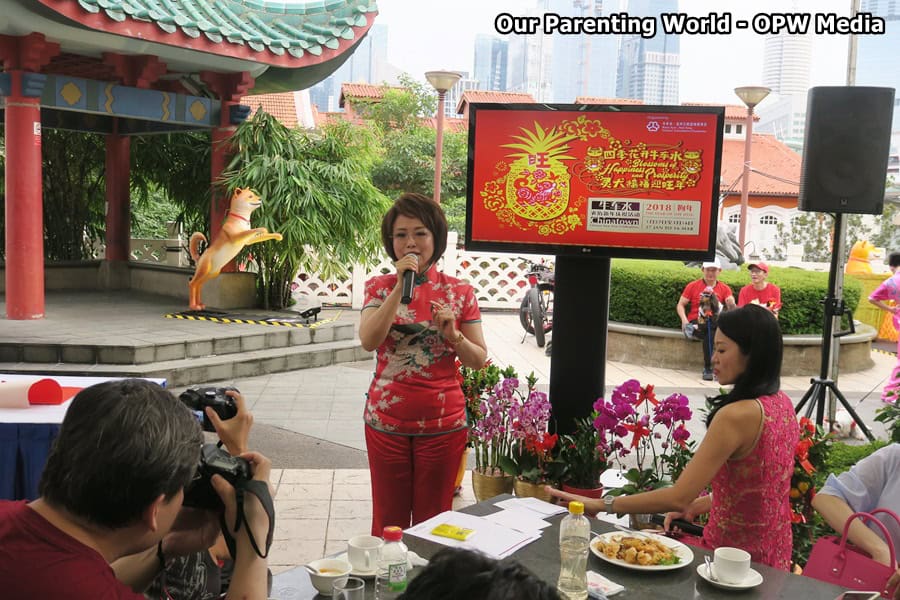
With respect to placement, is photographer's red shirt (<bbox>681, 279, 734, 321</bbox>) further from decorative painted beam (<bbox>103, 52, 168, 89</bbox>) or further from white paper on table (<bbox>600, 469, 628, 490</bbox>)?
decorative painted beam (<bbox>103, 52, 168, 89</bbox>)

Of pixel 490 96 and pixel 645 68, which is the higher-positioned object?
pixel 645 68

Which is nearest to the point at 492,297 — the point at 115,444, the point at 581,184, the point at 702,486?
the point at 581,184

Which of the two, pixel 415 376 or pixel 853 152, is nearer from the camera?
pixel 415 376

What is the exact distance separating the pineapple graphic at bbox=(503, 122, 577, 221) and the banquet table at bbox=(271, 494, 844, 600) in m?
1.62

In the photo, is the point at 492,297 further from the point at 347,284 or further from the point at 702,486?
the point at 702,486

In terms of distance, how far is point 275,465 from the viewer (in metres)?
4.96

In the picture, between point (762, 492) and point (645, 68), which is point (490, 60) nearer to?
point (645, 68)

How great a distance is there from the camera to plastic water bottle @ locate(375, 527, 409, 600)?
1.77 m

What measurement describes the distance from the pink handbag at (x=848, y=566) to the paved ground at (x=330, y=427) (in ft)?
7.07

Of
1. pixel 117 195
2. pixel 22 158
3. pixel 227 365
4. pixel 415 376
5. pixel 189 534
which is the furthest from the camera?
pixel 117 195

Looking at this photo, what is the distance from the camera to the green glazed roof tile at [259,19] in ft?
24.9

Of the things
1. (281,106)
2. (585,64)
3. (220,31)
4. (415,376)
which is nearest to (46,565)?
(415,376)

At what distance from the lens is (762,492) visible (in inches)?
91.6

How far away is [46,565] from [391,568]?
0.71 meters
